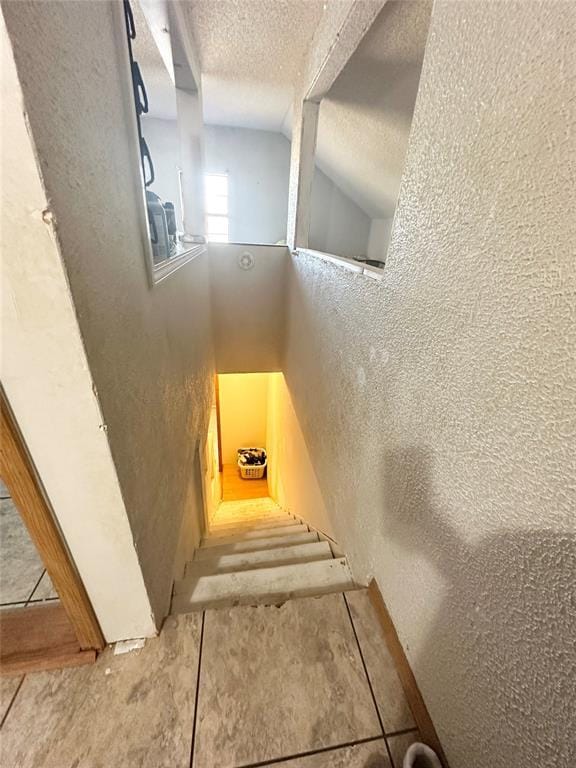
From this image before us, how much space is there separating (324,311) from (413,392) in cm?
94

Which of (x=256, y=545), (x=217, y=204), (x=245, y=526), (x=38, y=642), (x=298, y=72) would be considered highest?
(x=298, y=72)

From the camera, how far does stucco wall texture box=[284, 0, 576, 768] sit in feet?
1.28

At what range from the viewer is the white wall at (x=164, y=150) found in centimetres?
352

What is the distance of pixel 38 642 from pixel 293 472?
2.21m

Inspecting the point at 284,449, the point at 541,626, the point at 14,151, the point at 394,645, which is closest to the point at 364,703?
the point at 394,645

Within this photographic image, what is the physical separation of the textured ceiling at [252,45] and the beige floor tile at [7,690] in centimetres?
271

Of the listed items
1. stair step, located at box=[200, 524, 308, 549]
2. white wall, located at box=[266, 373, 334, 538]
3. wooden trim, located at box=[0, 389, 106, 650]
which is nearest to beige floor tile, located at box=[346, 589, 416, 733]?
white wall, located at box=[266, 373, 334, 538]

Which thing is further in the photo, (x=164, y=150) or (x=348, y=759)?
(x=164, y=150)

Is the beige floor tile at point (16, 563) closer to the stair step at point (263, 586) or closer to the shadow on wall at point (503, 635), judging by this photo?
the stair step at point (263, 586)

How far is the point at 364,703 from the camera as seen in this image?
760 millimetres

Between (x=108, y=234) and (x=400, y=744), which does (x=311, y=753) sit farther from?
(x=108, y=234)

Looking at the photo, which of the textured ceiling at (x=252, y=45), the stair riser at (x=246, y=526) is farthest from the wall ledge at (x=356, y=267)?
the stair riser at (x=246, y=526)

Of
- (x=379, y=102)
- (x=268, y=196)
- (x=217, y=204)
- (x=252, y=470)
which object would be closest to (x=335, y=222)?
(x=268, y=196)

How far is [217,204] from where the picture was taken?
4.02m
